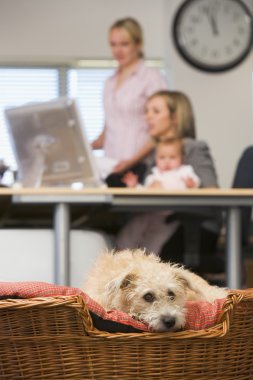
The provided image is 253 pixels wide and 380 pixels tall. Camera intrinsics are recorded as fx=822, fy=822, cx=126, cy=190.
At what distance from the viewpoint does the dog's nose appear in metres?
1.75

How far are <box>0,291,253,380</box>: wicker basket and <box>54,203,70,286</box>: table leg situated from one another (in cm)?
138

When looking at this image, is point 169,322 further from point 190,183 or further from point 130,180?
point 130,180

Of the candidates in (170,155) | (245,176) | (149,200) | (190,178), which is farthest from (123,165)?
(149,200)

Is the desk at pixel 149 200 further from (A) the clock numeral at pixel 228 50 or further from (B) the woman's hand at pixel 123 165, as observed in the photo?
(A) the clock numeral at pixel 228 50

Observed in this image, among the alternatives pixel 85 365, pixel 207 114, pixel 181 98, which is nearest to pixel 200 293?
pixel 85 365

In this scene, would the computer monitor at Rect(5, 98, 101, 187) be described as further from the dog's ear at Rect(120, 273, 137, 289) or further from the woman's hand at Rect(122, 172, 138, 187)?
the dog's ear at Rect(120, 273, 137, 289)

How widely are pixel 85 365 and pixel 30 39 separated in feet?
17.7

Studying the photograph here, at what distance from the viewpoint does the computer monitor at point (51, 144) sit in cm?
357

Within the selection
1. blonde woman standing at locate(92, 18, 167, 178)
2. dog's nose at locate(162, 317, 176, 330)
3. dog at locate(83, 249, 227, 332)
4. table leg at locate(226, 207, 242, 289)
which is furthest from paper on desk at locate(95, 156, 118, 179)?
dog's nose at locate(162, 317, 176, 330)

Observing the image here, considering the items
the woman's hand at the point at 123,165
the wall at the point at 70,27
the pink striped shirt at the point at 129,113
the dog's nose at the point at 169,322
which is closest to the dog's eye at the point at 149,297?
the dog's nose at the point at 169,322

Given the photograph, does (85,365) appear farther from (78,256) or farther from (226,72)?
(226,72)

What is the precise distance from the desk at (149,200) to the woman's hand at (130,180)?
1278 millimetres

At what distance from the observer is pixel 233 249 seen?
11.1 feet

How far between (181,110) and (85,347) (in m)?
3.38
